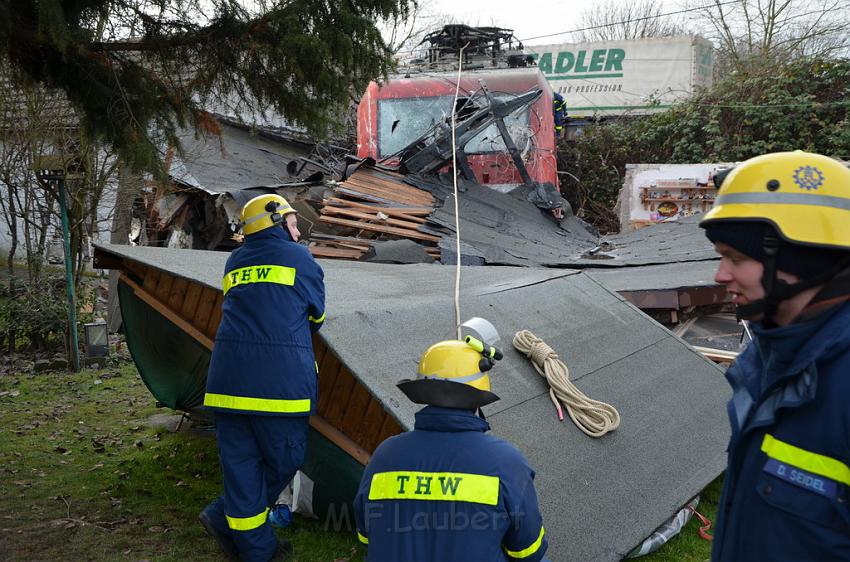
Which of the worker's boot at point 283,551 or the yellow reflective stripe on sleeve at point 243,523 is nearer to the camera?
the yellow reflective stripe on sleeve at point 243,523

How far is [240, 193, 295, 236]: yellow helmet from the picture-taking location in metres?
3.67

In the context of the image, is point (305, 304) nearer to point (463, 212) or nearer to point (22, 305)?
point (463, 212)

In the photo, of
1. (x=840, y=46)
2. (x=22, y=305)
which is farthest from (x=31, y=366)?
(x=840, y=46)

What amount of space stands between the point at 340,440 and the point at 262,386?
0.61 metres

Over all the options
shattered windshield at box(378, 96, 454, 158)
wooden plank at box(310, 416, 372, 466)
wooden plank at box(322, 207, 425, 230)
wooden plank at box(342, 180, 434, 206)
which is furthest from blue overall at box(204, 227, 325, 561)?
shattered windshield at box(378, 96, 454, 158)

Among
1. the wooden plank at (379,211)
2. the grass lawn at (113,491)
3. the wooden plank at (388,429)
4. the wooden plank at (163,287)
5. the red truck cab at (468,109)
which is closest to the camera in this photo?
the wooden plank at (388,429)

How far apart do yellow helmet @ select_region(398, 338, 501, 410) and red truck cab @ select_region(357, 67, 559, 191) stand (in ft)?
27.9

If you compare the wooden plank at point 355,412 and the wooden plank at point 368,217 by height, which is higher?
the wooden plank at point 368,217

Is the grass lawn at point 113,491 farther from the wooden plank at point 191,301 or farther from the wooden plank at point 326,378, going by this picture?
the wooden plank at point 191,301

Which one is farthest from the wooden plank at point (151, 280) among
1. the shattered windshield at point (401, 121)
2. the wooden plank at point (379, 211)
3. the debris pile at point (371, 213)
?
the shattered windshield at point (401, 121)

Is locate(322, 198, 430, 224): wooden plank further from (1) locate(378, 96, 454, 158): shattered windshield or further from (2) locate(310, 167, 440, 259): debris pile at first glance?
(1) locate(378, 96, 454, 158): shattered windshield

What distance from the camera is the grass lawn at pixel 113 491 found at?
3795 millimetres

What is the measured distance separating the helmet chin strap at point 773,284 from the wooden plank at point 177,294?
417 cm

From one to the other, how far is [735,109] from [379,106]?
8.23 metres
